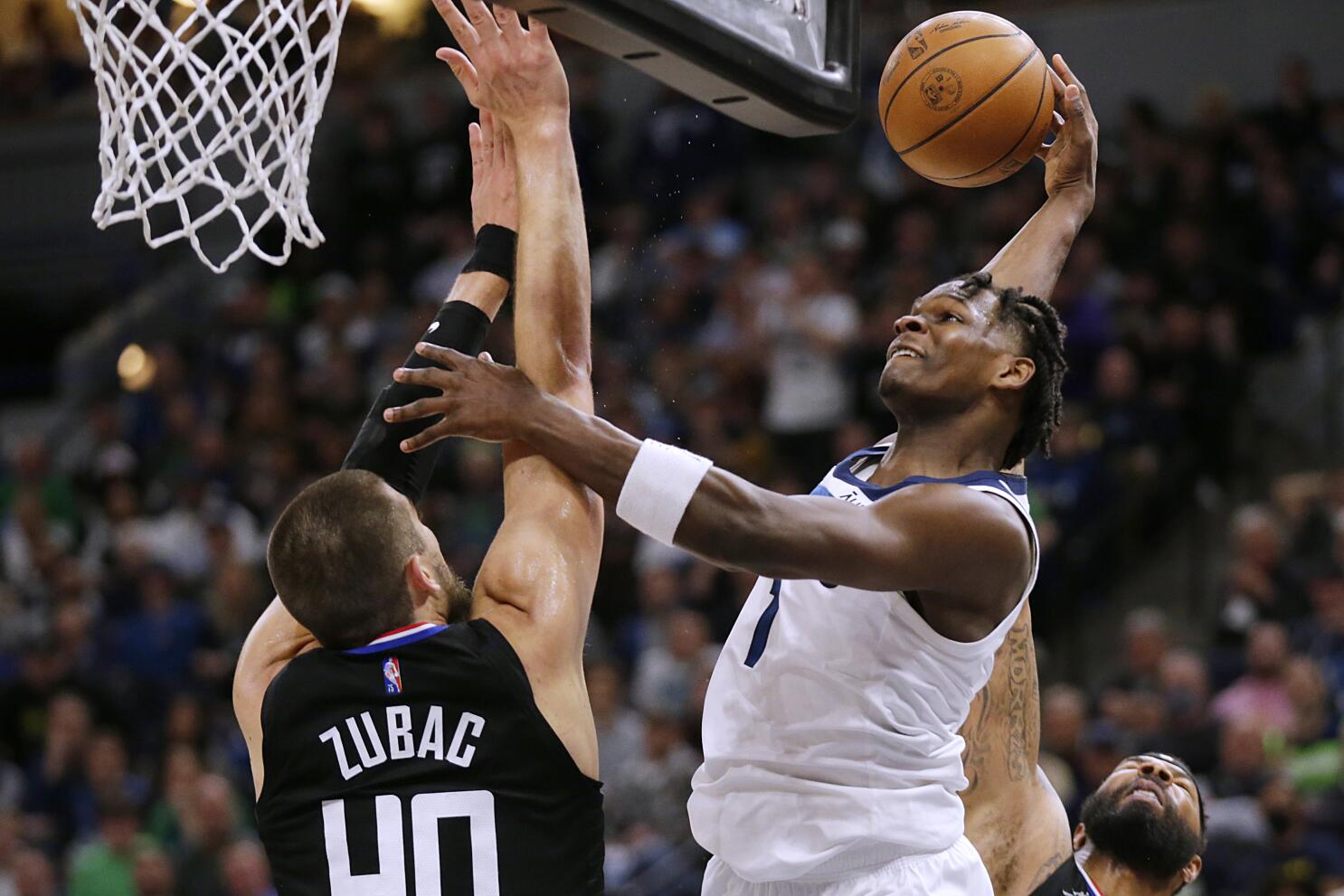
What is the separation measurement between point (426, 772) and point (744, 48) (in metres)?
1.45

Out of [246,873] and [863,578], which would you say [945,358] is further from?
[246,873]

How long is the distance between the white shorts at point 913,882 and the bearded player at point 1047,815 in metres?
0.49

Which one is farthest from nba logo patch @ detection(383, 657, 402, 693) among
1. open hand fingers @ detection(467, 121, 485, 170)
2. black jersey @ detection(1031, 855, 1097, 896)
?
black jersey @ detection(1031, 855, 1097, 896)

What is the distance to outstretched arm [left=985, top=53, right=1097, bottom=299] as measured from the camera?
13.3 ft

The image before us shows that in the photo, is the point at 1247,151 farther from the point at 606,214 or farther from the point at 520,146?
the point at 520,146

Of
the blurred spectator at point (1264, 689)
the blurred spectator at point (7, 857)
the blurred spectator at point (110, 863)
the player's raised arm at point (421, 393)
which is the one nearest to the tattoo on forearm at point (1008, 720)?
the player's raised arm at point (421, 393)

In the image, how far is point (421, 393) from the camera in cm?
357

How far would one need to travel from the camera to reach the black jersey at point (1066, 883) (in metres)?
4.05

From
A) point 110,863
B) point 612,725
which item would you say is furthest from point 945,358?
point 110,863

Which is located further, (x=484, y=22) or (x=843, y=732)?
(x=484, y=22)

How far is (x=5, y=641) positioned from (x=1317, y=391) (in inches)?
295

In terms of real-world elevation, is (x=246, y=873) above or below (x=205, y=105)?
below

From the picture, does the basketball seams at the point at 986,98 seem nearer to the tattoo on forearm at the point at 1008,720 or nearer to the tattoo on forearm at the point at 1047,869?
the tattoo on forearm at the point at 1008,720

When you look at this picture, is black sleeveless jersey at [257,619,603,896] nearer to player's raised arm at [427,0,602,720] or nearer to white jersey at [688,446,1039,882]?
player's raised arm at [427,0,602,720]
